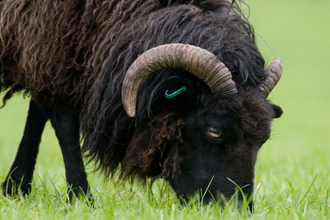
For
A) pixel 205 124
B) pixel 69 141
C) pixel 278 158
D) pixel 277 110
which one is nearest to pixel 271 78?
pixel 277 110

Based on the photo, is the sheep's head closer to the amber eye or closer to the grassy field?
the amber eye

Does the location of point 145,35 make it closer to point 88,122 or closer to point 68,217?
point 88,122

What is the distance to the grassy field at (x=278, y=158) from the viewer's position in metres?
3.79

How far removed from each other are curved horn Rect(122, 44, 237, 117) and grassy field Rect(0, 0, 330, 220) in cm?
78

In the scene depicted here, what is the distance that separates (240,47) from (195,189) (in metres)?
1.17

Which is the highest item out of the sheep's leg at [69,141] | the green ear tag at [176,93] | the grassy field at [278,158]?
the green ear tag at [176,93]

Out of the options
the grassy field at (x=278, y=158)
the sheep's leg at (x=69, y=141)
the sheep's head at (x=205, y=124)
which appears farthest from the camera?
the sheep's leg at (x=69, y=141)

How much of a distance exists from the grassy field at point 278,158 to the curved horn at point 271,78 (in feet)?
0.59

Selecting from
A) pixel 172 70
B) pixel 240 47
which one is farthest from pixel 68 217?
pixel 240 47

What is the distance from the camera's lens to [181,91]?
4.07m

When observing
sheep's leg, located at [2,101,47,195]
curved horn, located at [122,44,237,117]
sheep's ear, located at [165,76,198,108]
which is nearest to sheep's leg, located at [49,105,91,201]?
sheep's leg, located at [2,101,47,195]

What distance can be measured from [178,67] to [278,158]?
15.4ft

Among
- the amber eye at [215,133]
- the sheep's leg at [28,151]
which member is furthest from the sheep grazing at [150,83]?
the sheep's leg at [28,151]

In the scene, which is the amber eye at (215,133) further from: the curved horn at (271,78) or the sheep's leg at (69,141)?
the sheep's leg at (69,141)
